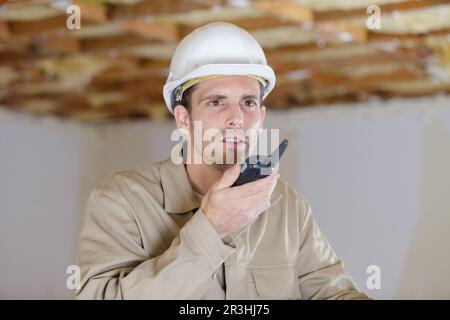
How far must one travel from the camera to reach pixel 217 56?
4.96ft

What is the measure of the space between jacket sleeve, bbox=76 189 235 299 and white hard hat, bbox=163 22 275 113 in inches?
11.8

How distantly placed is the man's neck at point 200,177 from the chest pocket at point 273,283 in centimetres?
22

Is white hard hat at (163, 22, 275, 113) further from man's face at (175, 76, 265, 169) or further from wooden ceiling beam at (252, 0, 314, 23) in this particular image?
wooden ceiling beam at (252, 0, 314, 23)

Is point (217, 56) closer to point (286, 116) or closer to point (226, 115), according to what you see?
point (226, 115)

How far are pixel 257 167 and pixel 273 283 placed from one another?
0.29 meters

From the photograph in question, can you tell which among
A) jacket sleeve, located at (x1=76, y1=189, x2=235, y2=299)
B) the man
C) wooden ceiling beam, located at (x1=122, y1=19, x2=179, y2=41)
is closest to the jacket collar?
the man

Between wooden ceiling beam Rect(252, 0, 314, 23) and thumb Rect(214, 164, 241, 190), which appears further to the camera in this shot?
wooden ceiling beam Rect(252, 0, 314, 23)

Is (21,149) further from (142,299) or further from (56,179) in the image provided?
(142,299)

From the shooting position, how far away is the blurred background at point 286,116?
13.3 feet

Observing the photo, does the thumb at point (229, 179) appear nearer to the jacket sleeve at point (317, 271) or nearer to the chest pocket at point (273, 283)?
the chest pocket at point (273, 283)

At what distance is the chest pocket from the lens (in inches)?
59.4

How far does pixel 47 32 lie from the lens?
13.6ft

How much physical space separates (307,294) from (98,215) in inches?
20.3

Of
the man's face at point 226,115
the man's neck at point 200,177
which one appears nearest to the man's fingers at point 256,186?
the man's face at point 226,115
